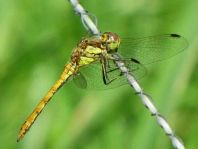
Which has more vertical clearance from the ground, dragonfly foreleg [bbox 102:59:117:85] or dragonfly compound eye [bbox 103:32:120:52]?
dragonfly compound eye [bbox 103:32:120:52]

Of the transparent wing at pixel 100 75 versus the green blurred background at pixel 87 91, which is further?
the green blurred background at pixel 87 91

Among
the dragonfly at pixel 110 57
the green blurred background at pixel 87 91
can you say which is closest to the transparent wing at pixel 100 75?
the dragonfly at pixel 110 57

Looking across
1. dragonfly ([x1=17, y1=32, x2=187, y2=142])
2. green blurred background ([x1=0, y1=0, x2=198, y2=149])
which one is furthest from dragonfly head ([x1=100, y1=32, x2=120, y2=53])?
green blurred background ([x1=0, y1=0, x2=198, y2=149])

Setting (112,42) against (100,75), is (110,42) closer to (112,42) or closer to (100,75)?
(112,42)

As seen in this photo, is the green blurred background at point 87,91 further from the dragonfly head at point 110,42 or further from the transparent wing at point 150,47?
the dragonfly head at point 110,42

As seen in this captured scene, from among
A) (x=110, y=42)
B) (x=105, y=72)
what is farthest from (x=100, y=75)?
(x=110, y=42)

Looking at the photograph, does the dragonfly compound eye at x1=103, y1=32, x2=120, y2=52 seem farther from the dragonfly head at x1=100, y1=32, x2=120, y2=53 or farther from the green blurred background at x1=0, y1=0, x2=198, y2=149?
the green blurred background at x1=0, y1=0, x2=198, y2=149
